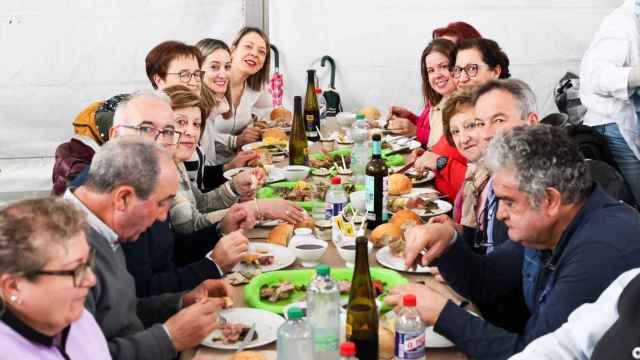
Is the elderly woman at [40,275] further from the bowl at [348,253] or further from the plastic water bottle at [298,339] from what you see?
the bowl at [348,253]

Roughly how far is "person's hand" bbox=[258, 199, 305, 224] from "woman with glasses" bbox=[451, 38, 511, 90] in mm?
1213

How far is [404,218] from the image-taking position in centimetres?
269

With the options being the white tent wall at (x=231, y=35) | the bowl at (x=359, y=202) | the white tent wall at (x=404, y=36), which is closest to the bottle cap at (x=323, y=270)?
the bowl at (x=359, y=202)

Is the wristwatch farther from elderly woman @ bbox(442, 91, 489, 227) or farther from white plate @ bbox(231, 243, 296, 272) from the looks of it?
white plate @ bbox(231, 243, 296, 272)

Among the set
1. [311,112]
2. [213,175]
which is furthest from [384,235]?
[311,112]

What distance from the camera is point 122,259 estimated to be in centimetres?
202

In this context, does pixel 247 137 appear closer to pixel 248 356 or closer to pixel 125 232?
pixel 125 232

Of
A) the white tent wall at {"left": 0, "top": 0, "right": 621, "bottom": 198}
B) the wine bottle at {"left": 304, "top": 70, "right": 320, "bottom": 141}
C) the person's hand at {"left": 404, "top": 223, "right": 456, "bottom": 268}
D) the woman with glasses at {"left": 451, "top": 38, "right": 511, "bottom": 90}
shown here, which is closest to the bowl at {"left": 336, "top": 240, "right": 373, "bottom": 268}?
the person's hand at {"left": 404, "top": 223, "right": 456, "bottom": 268}

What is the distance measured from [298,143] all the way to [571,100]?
2.12m

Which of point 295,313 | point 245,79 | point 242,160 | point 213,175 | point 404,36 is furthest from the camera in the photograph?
point 404,36

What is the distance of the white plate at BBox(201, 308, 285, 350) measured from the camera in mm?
1859

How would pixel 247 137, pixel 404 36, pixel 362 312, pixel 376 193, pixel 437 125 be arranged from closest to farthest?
pixel 362 312
pixel 376 193
pixel 437 125
pixel 247 137
pixel 404 36

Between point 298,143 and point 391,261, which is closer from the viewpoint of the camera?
point 391,261

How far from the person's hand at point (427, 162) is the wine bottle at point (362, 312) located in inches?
69.4
